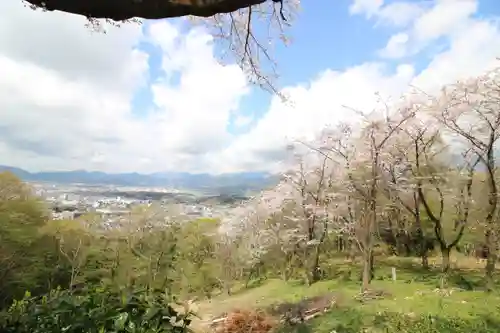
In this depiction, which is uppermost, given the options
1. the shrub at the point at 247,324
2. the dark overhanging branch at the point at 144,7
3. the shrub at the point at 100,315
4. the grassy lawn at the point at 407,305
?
the dark overhanging branch at the point at 144,7

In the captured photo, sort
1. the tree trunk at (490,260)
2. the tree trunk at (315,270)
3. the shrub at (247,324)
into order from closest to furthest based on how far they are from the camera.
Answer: the shrub at (247,324) < the tree trunk at (490,260) < the tree trunk at (315,270)

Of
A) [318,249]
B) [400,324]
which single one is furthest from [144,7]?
[318,249]

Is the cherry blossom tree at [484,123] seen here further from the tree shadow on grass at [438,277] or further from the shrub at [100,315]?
the shrub at [100,315]

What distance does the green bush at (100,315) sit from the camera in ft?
6.73

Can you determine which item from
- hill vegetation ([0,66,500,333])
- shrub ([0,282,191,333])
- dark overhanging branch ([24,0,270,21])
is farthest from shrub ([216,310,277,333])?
dark overhanging branch ([24,0,270,21])

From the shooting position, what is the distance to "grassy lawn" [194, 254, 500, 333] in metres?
9.62

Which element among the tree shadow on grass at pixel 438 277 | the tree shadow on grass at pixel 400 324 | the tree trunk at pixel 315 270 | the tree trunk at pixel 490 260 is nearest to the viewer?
the tree shadow on grass at pixel 400 324

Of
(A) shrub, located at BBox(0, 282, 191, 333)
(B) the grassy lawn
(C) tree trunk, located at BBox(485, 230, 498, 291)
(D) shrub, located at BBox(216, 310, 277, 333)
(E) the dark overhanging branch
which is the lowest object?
(D) shrub, located at BBox(216, 310, 277, 333)

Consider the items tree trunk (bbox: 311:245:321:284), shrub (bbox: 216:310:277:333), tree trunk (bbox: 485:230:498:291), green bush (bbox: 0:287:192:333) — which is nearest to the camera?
green bush (bbox: 0:287:192:333)

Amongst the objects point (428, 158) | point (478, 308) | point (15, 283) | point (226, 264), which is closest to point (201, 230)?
point (226, 264)

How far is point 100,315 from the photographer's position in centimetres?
211

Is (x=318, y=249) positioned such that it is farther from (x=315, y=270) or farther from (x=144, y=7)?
(x=144, y=7)

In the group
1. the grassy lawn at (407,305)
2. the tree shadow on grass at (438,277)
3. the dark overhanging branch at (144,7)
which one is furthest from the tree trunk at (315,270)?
the dark overhanging branch at (144,7)

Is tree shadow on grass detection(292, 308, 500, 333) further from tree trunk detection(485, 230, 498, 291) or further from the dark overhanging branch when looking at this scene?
the dark overhanging branch
